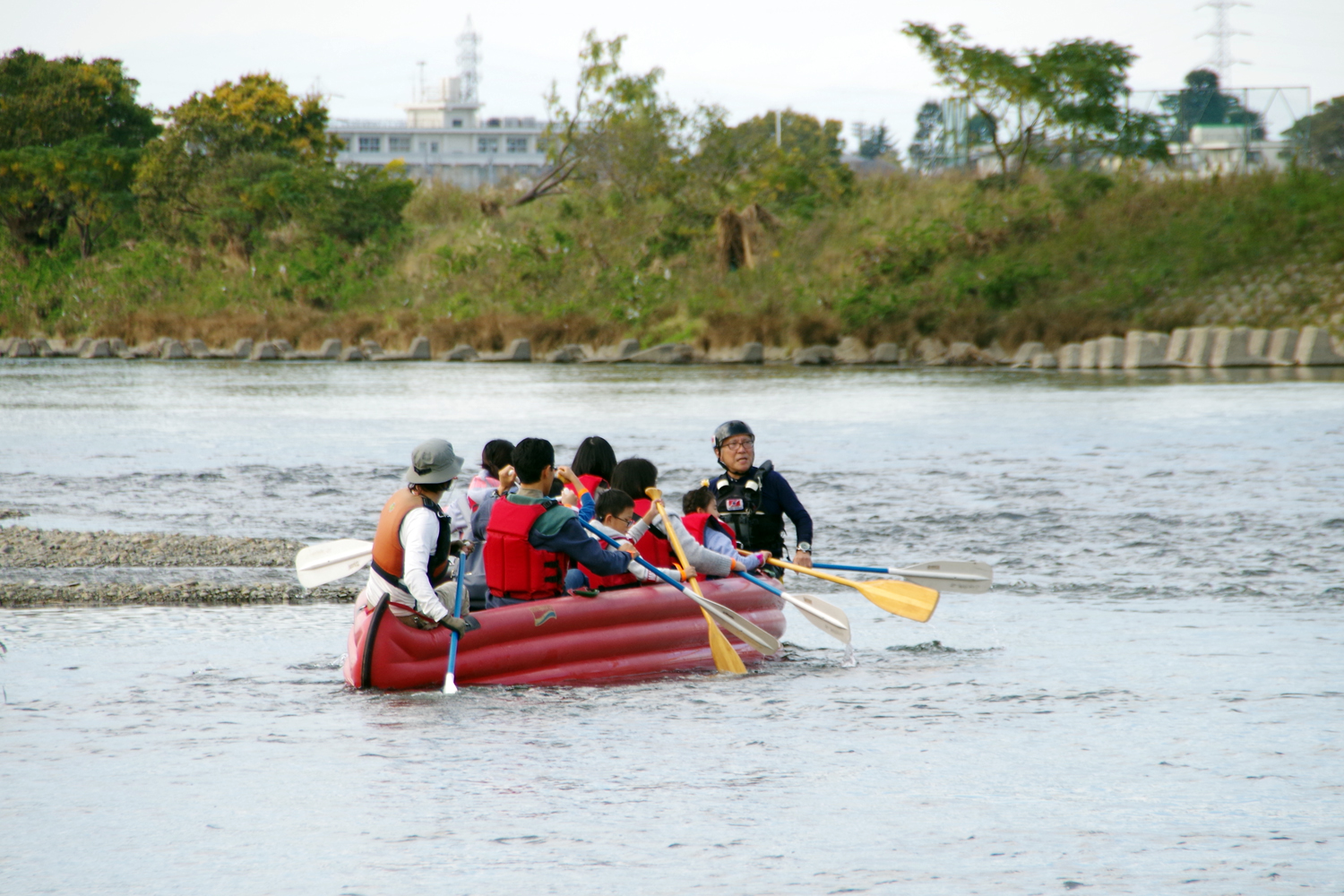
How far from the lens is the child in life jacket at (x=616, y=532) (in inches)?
253

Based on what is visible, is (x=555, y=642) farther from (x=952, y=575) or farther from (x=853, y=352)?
(x=853, y=352)

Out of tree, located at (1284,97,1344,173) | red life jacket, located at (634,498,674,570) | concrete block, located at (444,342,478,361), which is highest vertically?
tree, located at (1284,97,1344,173)

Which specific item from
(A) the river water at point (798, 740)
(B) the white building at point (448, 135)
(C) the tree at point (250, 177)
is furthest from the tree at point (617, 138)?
(B) the white building at point (448, 135)

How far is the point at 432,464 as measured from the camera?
5.64 m

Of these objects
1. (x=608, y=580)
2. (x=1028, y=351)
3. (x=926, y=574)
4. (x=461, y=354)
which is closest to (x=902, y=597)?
(x=926, y=574)

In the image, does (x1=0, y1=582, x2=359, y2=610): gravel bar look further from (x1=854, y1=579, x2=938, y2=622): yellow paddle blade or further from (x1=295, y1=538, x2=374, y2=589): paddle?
(x1=854, y1=579, x2=938, y2=622): yellow paddle blade

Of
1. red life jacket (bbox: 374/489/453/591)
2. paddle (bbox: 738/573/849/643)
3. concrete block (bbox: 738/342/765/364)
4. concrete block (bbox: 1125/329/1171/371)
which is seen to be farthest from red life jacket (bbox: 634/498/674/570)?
concrete block (bbox: 738/342/765/364)

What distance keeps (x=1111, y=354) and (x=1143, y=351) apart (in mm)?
621

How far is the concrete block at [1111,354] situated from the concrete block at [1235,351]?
1698 mm

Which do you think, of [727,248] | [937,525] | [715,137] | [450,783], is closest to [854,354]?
[727,248]

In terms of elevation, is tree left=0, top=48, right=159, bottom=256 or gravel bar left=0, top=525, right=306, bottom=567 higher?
tree left=0, top=48, right=159, bottom=256

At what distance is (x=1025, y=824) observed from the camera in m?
4.18

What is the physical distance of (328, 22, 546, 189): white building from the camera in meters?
108

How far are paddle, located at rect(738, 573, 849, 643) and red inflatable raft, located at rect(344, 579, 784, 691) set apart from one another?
0.15m
